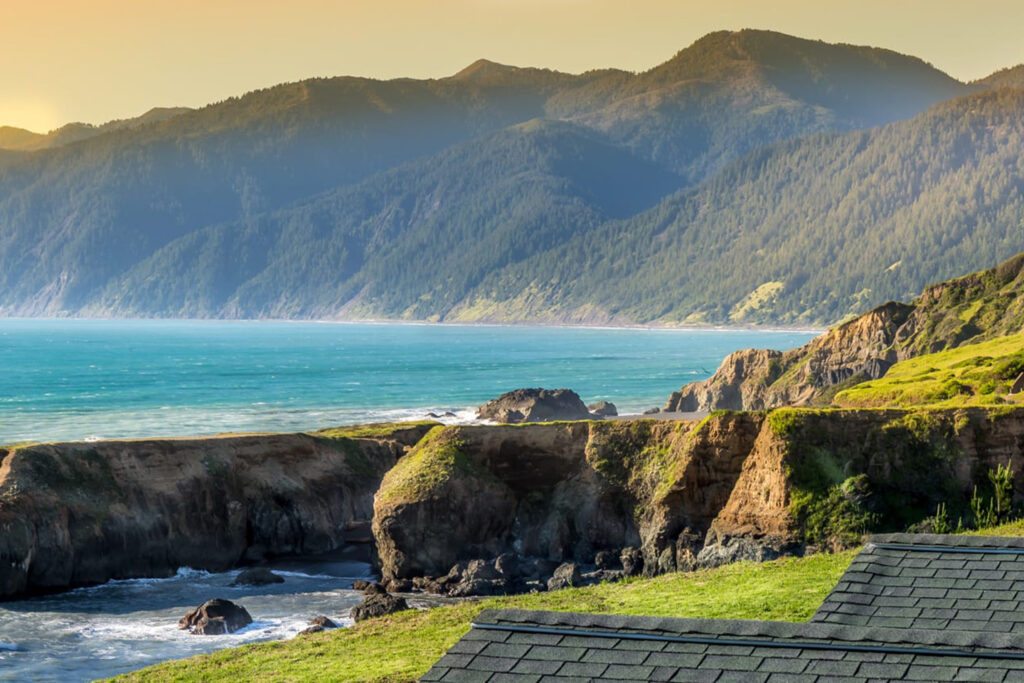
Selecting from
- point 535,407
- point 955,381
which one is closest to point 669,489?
point 955,381

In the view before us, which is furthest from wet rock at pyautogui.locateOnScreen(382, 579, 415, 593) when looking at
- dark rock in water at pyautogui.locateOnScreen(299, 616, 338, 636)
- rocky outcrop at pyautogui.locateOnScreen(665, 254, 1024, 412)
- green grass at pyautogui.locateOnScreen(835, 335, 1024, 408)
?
rocky outcrop at pyautogui.locateOnScreen(665, 254, 1024, 412)

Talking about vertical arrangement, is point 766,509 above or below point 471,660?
below

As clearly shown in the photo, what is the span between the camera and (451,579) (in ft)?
157

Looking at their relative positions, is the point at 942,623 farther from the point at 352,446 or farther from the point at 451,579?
the point at 352,446

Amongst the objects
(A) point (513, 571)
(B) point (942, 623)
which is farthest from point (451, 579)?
(B) point (942, 623)

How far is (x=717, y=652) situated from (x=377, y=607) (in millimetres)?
29404

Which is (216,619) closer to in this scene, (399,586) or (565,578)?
(399,586)

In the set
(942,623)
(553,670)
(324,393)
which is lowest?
(324,393)

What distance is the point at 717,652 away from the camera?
1320 cm

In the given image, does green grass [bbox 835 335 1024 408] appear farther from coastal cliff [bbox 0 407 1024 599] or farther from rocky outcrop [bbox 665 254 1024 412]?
rocky outcrop [bbox 665 254 1024 412]

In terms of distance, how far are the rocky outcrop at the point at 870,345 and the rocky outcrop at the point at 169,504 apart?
4973cm

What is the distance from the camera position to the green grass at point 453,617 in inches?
1208

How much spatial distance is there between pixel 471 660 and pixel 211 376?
18753 cm

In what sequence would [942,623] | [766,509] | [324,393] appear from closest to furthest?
[942,623] < [766,509] < [324,393]
